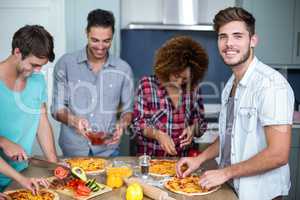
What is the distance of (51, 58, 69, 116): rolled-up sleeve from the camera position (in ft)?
7.74

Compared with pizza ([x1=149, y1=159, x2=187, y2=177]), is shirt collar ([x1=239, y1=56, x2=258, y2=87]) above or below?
above

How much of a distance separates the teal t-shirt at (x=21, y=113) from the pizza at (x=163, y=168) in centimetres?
61

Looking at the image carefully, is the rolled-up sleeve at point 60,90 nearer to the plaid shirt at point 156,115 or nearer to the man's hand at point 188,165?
the plaid shirt at point 156,115

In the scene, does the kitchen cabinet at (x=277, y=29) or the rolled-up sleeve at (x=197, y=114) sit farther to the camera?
the kitchen cabinet at (x=277, y=29)

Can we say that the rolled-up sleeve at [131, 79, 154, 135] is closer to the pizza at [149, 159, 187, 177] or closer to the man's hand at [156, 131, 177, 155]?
the man's hand at [156, 131, 177, 155]

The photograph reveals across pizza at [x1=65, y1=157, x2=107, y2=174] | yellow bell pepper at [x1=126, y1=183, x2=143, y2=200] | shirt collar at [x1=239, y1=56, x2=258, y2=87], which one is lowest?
pizza at [x1=65, y1=157, x2=107, y2=174]

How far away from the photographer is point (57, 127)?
363cm

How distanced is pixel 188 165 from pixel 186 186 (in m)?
0.19

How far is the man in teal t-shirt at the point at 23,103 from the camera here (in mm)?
1688

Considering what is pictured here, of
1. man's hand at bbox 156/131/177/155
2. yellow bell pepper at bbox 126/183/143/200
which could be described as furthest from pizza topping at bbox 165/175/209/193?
man's hand at bbox 156/131/177/155

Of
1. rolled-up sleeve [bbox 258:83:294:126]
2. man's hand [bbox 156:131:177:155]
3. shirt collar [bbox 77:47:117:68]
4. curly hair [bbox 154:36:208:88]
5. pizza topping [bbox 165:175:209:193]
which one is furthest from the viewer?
shirt collar [bbox 77:47:117:68]

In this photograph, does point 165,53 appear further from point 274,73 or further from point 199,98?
point 274,73

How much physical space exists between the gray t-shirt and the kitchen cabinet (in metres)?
1.61

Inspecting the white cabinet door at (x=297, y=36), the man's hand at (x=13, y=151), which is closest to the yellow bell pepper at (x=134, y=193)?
the man's hand at (x=13, y=151)
